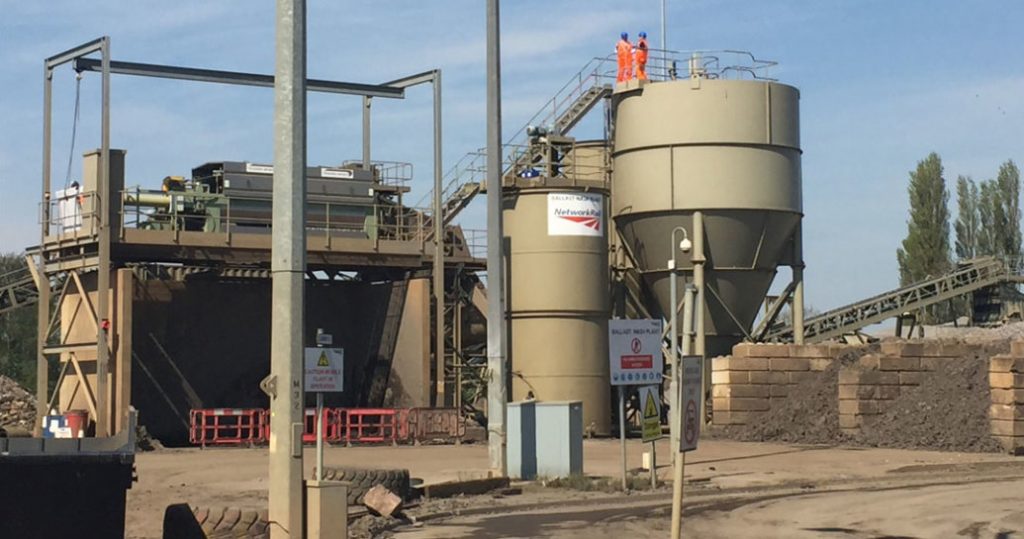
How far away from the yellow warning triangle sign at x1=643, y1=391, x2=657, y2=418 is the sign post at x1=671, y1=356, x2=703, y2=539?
8.29 meters

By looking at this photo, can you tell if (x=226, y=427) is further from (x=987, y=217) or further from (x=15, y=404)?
(x=987, y=217)

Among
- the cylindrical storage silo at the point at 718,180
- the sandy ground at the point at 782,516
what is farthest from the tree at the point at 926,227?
the sandy ground at the point at 782,516

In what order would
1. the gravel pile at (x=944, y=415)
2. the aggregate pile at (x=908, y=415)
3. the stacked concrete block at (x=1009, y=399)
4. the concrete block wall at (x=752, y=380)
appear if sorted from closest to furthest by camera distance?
the stacked concrete block at (x=1009, y=399) → the gravel pile at (x=944, y=415) → the aggregate pile at (x=908, y=415) → the concrete block wall at (x=752, y=380)

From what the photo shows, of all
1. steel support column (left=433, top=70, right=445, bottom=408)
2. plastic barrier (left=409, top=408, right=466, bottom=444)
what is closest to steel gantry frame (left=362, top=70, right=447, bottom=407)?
steel support column (left=433, top=70, right=445, bottom=408)

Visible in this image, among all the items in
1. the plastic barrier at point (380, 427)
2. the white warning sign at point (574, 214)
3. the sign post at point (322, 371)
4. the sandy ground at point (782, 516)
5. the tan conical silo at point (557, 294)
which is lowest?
the sandy ground at point (782, 516)

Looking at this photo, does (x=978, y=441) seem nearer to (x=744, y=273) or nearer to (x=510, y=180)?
(x=744, y=273)

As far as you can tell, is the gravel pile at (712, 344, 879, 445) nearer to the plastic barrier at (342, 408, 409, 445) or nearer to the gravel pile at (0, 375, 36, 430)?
the plastic barrier at (342, 408, 409, 445)

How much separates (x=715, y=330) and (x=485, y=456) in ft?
41.6

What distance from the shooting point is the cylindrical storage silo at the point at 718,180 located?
41.1 meters

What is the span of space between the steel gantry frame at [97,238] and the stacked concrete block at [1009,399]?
50.1 feet

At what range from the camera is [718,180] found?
41.0 metres

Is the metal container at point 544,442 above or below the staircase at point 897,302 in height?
below

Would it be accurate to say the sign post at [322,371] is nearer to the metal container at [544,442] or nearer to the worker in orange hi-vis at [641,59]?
the metal container at [544,442]

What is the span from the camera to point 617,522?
1881 cm
